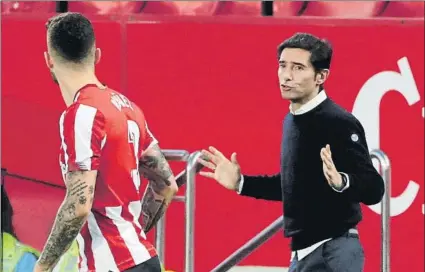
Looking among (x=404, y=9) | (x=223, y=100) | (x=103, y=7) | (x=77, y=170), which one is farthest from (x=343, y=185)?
(x=103, y=7)

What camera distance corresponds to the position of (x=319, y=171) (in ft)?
13.8

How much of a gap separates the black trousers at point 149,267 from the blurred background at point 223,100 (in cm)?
262

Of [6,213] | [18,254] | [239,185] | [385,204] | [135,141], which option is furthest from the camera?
[6,213]

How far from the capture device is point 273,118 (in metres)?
6.34

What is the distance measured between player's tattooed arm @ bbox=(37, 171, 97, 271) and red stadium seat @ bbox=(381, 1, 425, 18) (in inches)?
141

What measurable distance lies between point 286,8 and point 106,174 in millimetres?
3261

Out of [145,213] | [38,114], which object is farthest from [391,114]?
[145,213]

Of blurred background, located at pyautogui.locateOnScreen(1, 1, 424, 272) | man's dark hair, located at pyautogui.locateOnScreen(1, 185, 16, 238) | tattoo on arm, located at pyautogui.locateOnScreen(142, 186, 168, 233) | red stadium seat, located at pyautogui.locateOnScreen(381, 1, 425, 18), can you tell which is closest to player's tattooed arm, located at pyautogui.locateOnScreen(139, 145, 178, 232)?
tattoo on arm, located at pyautogui.locateOnScreen(142, 186, 168, 233)

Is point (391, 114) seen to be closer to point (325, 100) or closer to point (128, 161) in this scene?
point (325, 100)

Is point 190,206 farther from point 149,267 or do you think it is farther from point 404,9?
point 404,9

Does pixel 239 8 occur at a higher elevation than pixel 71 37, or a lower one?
lower

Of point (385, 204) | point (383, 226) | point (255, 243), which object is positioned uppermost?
point (385, 204)

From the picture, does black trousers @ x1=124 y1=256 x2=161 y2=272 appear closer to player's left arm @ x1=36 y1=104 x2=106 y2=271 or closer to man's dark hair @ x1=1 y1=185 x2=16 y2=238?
player's left arm @ x1=36 y1=104 x2=106 y2=271

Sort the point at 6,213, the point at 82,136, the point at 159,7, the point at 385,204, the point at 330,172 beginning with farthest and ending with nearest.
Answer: the point at 159,7 < the point at 6,213 < the point at 385,204 < the point at 330,172 < the point at 82,136
